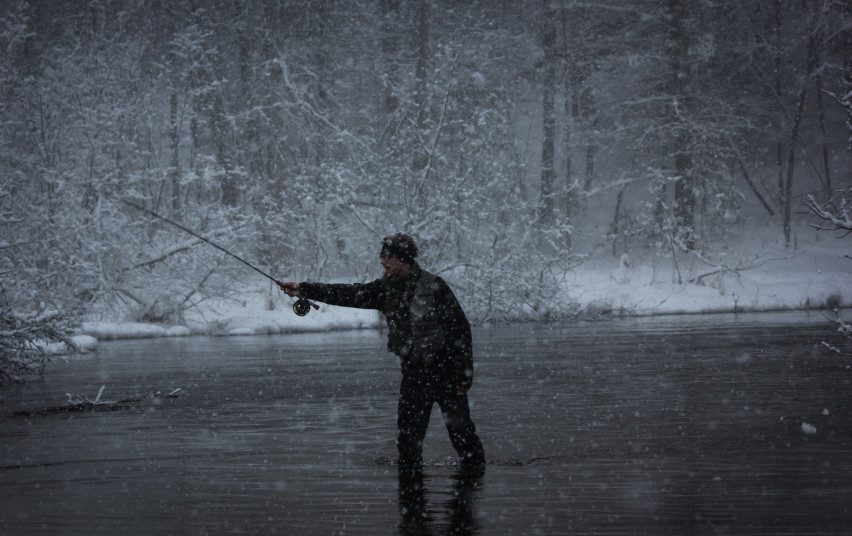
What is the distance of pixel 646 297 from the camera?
33.3 metres

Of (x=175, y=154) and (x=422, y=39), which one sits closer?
(x=175, y=154)

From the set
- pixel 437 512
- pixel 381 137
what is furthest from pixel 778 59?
pixel 437 512

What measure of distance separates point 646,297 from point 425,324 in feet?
86.0

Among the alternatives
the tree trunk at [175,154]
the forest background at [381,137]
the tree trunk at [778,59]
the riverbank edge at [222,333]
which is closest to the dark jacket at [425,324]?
the forest background at [381,137]

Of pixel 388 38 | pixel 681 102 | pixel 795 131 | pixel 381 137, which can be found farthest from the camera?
pixel 388 38

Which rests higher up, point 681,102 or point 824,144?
point 681,102

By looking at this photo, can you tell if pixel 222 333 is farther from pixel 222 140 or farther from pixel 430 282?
pixel 430 282

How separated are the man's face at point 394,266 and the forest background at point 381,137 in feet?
34.7

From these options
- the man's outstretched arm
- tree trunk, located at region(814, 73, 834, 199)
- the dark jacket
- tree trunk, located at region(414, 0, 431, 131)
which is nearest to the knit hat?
the dark jacket

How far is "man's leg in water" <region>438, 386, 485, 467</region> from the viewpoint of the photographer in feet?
26.5

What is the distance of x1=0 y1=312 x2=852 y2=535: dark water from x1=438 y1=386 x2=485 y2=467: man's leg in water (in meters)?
Result: 0.22

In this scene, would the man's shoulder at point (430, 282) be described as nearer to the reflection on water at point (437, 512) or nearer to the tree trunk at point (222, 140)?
the reflection on water at point (437, 512)

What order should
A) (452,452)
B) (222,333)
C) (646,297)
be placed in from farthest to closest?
(646,297), (222,333), (452,452)

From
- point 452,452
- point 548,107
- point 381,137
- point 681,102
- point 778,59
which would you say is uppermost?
point 778,59
